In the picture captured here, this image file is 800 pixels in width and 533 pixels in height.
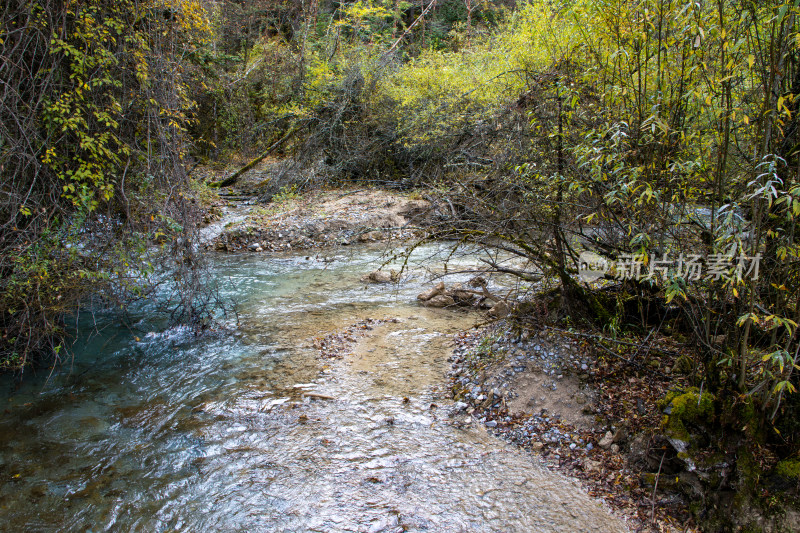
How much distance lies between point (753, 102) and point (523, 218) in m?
2.35

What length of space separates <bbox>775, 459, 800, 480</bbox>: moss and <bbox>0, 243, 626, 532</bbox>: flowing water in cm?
106

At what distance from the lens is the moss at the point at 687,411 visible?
3.37 meters

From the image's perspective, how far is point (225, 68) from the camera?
21781 millimetres

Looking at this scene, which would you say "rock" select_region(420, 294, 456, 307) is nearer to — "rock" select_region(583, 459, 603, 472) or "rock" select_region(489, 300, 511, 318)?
"rock" select_region(489, 300, 511, 318)

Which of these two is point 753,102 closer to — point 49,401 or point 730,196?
point 730,196

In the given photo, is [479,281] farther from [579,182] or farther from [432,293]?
[579,182]

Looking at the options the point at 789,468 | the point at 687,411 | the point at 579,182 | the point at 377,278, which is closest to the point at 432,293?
the point at 377,278

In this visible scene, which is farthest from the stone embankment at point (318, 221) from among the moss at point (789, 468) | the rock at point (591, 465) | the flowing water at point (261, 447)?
the moss at point (789, 468)

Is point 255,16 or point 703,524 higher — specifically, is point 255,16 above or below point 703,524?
above

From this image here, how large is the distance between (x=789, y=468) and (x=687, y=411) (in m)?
0.66

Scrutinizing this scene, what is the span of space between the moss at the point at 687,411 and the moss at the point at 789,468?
47 cm

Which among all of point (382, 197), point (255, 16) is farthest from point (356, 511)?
point (255, 16)

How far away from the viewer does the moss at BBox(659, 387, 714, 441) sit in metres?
3.37

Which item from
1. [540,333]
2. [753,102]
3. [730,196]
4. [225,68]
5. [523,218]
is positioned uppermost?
[225,68]
